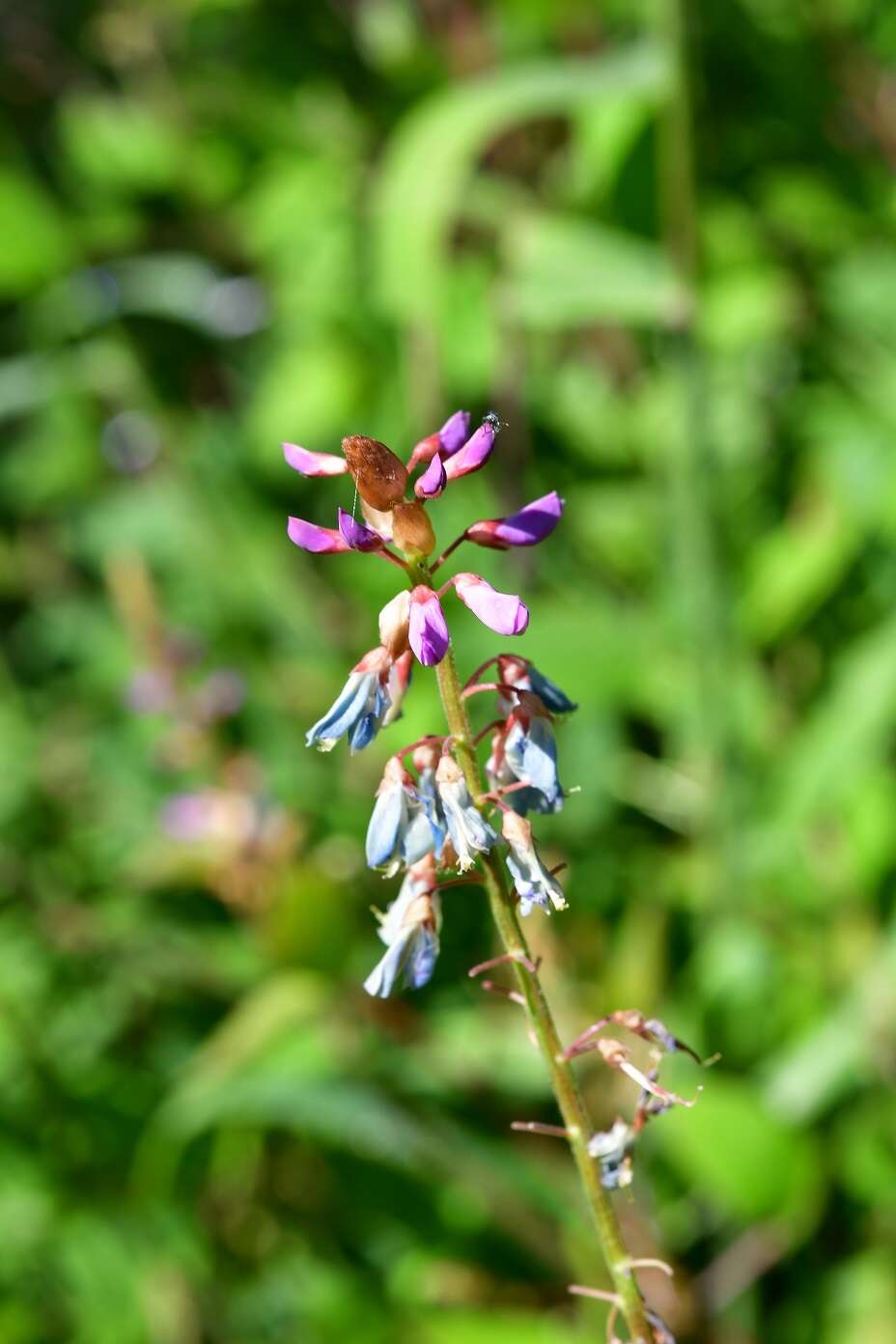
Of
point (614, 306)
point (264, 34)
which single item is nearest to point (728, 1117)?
point (614, 306)

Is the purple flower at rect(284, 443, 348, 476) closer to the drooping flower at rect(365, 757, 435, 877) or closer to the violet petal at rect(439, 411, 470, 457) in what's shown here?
the violet petal at rect(439, 411, 470, 457)

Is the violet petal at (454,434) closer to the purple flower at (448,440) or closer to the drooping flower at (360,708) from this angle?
the purple flower at (448,440)

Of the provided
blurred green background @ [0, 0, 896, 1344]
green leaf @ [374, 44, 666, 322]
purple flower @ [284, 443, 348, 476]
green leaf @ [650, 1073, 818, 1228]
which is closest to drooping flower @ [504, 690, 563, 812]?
purple flower @ [284, 443, 348, 476]

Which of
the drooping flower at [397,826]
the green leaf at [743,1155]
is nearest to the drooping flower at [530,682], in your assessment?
the drooping flower at [397,826]

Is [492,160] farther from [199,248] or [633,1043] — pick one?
[633,1043]

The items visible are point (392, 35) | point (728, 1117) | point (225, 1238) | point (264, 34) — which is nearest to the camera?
point (728, 1117)

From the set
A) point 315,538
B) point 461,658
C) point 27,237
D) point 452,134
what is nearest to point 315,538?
point 315,538

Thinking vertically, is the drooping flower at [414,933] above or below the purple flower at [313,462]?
below
